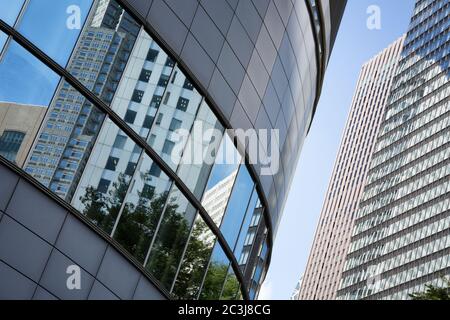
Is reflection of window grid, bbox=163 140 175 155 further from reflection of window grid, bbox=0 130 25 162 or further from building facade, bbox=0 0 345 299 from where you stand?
reflection of window grid, bbox=0 130 25 162

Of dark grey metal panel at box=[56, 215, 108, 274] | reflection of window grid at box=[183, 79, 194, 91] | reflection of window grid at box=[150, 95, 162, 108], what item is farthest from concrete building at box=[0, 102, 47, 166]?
reflection of window grid at box=[183, 79, 194, 91]

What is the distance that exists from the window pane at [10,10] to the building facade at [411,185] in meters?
104

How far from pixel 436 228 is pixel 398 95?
3942 centimetres

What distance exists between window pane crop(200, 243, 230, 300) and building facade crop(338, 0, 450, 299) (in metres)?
95.6

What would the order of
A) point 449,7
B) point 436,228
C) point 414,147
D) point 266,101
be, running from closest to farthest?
1. point 266,101
2. point 436,228
3. point 414,147
4. point 449,7

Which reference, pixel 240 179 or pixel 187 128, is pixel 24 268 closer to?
pixel 187 128

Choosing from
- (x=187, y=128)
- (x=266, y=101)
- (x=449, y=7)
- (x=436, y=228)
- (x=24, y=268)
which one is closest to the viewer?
(x=24, y=268)

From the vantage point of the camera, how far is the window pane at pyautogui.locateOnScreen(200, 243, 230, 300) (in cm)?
2078

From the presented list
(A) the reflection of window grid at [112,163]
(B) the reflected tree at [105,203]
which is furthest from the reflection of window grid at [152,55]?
(B) the reflected tree at [105,203]

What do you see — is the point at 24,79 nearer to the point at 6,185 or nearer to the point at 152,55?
the point at 6,185

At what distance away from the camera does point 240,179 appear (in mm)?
21906

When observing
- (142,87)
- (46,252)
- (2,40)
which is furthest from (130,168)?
(2,40)

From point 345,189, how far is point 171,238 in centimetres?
17012
